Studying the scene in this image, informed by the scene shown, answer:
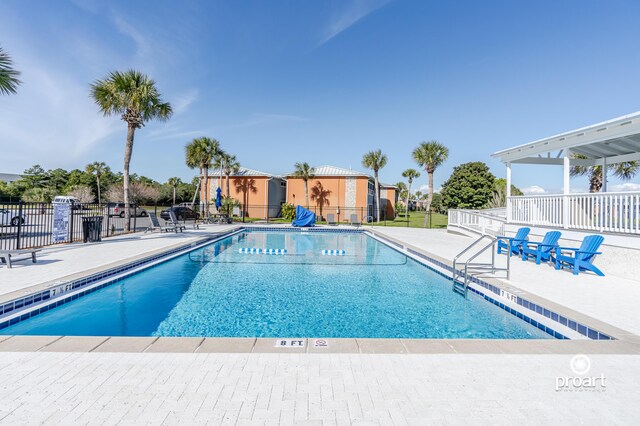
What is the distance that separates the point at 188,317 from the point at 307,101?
2027 cm

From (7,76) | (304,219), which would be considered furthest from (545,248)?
(7,76)

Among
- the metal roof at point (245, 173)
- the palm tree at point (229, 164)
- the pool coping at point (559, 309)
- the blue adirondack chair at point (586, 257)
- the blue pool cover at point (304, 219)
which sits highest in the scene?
the palm tree at point (229, 164)

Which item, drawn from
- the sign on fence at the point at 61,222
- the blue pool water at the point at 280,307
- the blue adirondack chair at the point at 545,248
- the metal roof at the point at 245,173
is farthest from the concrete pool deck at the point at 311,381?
the metal roof at the point at 245,173

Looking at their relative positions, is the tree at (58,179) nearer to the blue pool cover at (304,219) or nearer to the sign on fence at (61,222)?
the blue pool cover at (304,219)

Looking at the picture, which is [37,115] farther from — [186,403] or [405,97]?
[405,97]

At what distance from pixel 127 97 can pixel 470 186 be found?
31333 millimetres

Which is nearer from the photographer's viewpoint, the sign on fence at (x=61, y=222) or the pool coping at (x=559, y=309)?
the pool coping at (x=559, y=309)

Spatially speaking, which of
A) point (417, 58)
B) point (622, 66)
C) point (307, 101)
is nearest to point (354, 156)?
point (307, 101)

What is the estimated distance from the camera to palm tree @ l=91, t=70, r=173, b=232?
13078 mm

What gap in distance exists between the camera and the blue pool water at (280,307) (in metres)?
4.44

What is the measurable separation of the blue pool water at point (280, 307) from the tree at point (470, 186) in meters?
28.2

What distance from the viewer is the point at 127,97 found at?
43.3 feet

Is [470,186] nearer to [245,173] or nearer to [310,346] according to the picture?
[245,173]

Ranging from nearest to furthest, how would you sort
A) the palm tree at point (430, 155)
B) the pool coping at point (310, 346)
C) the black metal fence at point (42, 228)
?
the pool coping at point (310, 346) < the black metal fence at point (42, 228) < the palm tree at point (430, 155)
